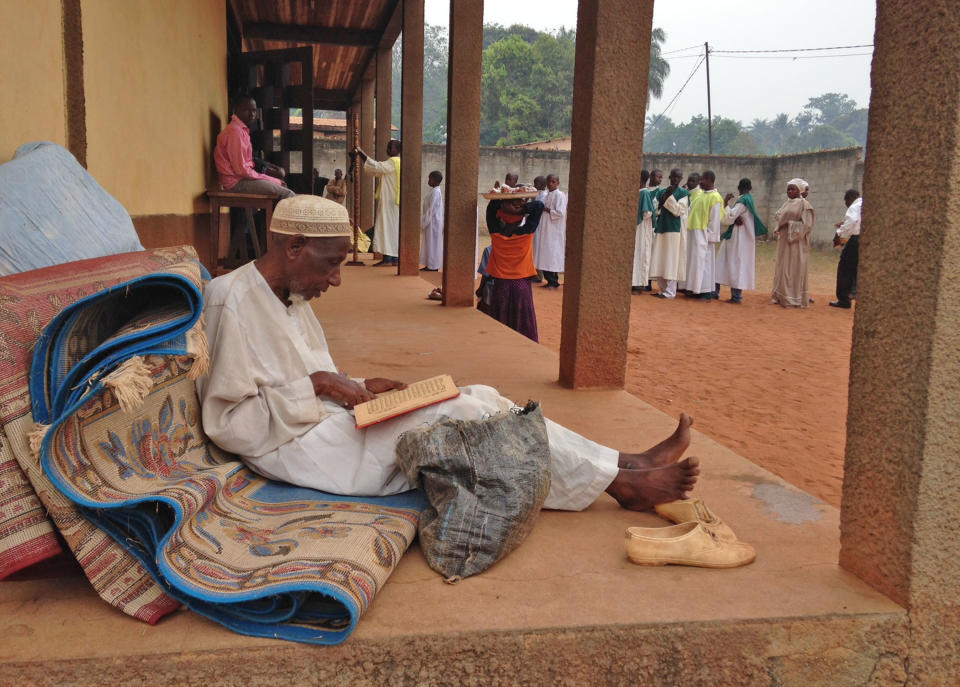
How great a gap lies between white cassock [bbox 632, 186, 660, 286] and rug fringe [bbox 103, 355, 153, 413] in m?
12.1

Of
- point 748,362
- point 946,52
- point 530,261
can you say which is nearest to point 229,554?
point 946,52

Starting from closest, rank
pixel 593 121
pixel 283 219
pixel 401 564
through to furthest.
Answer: pixel 401 564 < pixel 283 219 < pixel 593 121

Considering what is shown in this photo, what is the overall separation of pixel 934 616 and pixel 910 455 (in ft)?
1.47

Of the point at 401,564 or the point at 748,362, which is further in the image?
the point at 748,362

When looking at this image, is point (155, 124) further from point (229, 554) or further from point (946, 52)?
point (946, 52)

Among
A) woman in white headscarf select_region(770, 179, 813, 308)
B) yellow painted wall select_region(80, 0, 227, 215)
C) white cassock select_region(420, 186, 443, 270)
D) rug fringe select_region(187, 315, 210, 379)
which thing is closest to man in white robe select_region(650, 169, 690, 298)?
woman in white headscarf select_region(770, 179, 813, 308)

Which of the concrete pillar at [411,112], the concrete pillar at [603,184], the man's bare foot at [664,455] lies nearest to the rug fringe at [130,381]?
the man's bare foot at [664,455]

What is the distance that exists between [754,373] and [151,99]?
5.48 metres

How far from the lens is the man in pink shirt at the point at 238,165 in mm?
7375

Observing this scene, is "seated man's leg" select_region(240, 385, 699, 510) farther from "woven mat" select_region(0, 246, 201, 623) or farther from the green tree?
the green tree

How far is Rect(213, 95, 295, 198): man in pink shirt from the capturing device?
7375mm

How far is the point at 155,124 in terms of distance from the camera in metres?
5.32

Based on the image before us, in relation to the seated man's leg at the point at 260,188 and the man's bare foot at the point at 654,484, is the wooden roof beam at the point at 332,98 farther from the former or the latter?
the man's bare foot at the point at 654,484

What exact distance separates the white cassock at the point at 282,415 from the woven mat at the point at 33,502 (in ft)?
1.58
